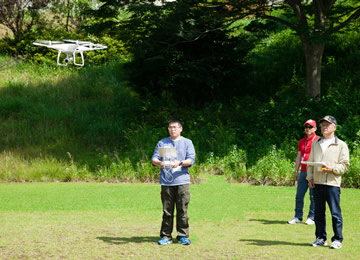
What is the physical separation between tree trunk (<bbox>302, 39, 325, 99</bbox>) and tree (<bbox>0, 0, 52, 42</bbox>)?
49.5 feet

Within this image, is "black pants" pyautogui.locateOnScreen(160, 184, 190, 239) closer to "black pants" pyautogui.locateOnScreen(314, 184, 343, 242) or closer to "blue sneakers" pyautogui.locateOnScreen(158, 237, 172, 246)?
"blue sneakers" pyautogui.locateOnScreen(158, 237, 172, 246)

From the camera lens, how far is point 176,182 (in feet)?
24.3

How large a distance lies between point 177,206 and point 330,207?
6.83 feet

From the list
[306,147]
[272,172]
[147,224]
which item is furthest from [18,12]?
[306,147]

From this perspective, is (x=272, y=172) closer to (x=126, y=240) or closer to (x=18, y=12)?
(x=126, y=240)

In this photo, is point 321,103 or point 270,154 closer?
point 270,154

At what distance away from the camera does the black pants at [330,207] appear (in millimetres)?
7094

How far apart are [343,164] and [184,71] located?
12883mm

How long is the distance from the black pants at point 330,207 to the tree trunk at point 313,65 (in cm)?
1191

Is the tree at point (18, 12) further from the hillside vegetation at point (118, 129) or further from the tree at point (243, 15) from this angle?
the tree at point (243, 15)

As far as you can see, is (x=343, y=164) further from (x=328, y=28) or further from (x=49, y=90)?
(x=49, y=90)

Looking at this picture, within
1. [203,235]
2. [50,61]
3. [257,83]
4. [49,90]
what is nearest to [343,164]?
[203,235]

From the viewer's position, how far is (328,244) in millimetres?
7543

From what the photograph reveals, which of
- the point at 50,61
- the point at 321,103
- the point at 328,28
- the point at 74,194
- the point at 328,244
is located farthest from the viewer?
the point at 50,61
